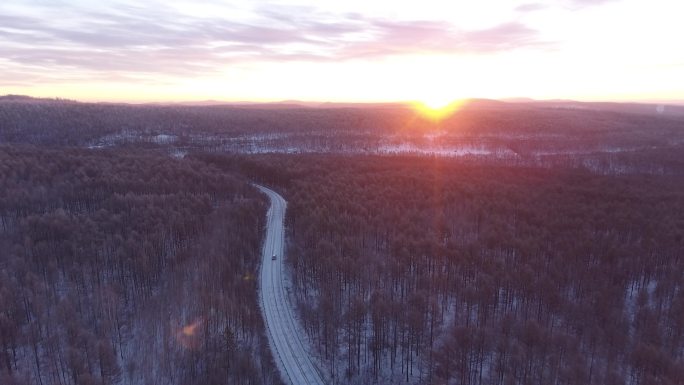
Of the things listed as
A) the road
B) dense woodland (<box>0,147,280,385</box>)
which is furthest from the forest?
the road

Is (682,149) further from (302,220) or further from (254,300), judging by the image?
(254,300)

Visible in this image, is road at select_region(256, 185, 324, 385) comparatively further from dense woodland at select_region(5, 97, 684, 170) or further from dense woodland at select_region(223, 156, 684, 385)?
dense woodland at select_region(5, 97, 684, 170)

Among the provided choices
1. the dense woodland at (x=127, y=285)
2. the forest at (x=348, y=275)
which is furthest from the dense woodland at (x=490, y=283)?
the dense woodland at (x=127, y=285)

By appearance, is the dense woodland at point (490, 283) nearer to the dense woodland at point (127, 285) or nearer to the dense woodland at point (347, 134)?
the dense woodland at point (127, 285)

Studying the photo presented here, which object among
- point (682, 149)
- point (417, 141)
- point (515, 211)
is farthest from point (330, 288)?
point (682, 149)

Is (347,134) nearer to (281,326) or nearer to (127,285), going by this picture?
(127,285)

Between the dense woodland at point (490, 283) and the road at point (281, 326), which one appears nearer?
the road at point (281, 326)
